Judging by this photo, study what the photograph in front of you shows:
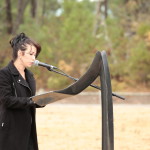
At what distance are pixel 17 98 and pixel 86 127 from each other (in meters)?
6.53

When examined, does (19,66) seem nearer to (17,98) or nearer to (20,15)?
(17,98)

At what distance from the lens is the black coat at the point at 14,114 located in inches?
146

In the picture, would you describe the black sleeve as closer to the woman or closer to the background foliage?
the woman

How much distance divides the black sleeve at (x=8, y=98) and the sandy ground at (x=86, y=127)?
4201 mm

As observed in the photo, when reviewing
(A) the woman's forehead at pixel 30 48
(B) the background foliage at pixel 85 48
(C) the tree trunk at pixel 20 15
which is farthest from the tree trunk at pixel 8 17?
(A) the woman's forehead at pixel 30 48

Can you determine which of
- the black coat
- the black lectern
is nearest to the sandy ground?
the black coat

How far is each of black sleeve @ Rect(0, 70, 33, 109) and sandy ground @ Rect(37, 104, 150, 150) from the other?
4.20 m

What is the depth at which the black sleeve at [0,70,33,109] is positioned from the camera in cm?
362

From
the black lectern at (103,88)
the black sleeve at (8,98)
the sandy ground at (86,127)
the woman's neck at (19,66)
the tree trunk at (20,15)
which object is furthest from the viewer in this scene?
the tree trunk at (20,15)

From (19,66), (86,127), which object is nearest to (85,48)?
(86,127)

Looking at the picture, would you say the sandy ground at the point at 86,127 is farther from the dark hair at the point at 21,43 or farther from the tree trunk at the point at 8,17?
the tree trunk at the point at 8,17

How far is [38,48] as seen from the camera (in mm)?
3770

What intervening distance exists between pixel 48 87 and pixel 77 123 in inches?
196

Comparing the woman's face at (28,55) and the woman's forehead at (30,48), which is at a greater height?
the woman's forehead at (30,48)
